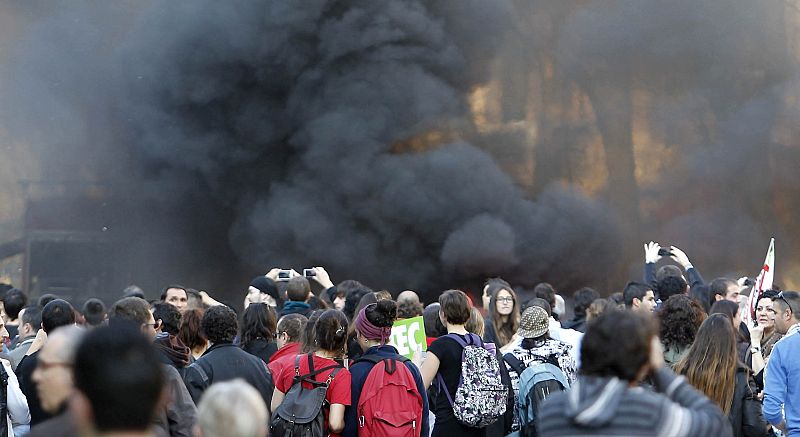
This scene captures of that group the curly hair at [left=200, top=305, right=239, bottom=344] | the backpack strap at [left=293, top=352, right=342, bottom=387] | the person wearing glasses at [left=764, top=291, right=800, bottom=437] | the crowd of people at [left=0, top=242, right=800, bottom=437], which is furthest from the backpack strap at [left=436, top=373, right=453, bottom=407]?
the person wearing glasses at [left=764, top=291, right=800, bottom=437]

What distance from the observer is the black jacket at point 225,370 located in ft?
15.6

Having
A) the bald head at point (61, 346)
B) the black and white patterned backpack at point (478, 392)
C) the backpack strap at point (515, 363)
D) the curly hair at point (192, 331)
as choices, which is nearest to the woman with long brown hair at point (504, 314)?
the backpack strap at point (515, 363)

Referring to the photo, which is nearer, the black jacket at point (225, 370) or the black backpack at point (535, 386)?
the black jacket at point (225, 370)

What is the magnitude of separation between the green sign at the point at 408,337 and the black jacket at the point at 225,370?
89cm

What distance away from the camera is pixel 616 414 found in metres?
2.52

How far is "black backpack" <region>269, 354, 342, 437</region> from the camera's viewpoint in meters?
4.72

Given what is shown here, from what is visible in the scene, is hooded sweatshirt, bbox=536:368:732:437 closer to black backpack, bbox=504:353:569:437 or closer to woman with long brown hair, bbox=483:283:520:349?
black backpack, bbox=504:353:569:437

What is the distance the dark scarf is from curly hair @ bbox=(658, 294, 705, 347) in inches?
92.1

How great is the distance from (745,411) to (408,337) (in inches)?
74.3

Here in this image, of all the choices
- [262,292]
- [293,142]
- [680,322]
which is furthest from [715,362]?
[293,142]

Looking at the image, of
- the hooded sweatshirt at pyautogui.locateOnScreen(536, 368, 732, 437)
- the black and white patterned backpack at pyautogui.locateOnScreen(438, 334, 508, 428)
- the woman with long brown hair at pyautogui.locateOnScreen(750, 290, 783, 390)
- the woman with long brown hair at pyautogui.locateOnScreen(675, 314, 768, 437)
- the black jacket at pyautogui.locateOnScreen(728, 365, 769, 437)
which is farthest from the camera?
the woman with long brown hair at pyautogui.locateOnScreen(750, 290, 783, 390)

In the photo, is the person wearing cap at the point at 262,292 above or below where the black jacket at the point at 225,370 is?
above

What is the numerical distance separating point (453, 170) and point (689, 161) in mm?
3995

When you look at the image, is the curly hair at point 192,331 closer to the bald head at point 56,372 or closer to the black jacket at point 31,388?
the black jacket at point 31,388
